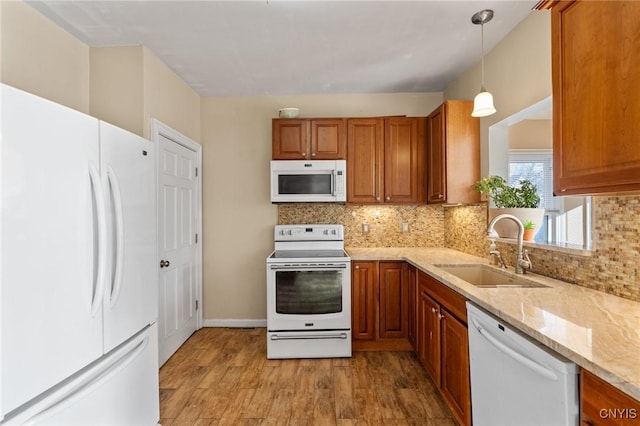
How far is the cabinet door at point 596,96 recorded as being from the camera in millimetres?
1058

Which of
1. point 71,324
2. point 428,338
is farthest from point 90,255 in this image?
point 428,338

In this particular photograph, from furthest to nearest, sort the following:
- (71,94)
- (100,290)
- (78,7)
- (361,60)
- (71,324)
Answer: (361,60) → (71,94) → (78,7) → (100,290) → (71,324)

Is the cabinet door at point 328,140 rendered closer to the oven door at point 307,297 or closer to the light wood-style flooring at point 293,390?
the oven door at point 307,297

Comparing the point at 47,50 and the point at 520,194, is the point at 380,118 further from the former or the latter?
the point at 47,50

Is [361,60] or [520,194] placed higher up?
[361,60]

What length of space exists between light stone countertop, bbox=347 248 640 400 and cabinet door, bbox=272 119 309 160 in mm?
1891

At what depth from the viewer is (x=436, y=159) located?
117 inches

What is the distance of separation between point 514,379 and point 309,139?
2.60 m

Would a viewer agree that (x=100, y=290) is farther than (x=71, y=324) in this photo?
Yes

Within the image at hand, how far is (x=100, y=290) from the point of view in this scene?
131 centimetres

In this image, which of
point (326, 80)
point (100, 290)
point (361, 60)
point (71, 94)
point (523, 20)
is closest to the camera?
point (100, 290)

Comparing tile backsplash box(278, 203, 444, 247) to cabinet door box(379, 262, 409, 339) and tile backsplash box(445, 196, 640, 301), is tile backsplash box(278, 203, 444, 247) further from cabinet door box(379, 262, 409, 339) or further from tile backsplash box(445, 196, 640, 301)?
tile backsplash box(445, 196, 640, 301)

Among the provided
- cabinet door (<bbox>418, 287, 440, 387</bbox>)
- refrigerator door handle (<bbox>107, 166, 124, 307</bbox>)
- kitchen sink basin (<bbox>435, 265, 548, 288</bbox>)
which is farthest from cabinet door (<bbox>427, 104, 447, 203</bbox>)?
refrigerator door handle (<bbox>107, 166, 124, 307</bbox>)

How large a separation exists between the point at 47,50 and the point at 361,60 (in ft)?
7.53
